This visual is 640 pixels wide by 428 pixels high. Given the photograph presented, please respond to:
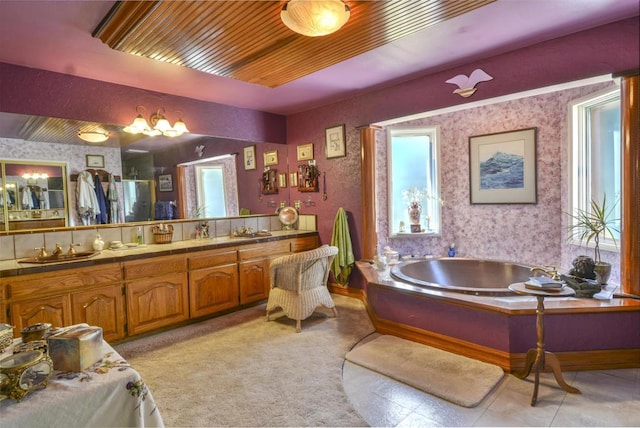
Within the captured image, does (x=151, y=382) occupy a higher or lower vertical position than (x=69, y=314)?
lower

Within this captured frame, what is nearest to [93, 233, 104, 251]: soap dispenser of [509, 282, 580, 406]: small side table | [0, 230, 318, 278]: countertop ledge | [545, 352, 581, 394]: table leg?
[0, 230, 318, 278]: countertop ledge

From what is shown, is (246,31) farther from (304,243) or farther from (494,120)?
(494,120)

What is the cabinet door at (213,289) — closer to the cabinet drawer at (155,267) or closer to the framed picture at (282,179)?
the cabinet drawer at (155,267)

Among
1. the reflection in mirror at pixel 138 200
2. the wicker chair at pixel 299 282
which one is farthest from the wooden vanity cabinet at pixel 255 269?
the reflection in mirror at pixel 138 200

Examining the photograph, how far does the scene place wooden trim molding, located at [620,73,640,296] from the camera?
224 cm

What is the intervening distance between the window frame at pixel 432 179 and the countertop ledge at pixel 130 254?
4.30 ft

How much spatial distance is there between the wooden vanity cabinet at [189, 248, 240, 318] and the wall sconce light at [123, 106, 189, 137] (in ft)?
4.28

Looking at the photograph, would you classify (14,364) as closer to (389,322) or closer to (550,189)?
(389,322)

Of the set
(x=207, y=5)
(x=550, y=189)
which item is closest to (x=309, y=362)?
(x=207, y=5)

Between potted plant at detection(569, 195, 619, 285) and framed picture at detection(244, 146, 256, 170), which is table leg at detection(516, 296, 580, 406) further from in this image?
framed picture at detection(244, 146, 256, 170)

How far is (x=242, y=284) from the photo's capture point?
359 centimetres

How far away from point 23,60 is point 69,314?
1979 millimetres

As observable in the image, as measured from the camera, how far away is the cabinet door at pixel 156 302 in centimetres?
282

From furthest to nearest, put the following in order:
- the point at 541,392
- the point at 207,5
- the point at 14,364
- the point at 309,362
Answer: the point at 309,362, the point at 541,392, the point at 207,5, the point at 14,364
